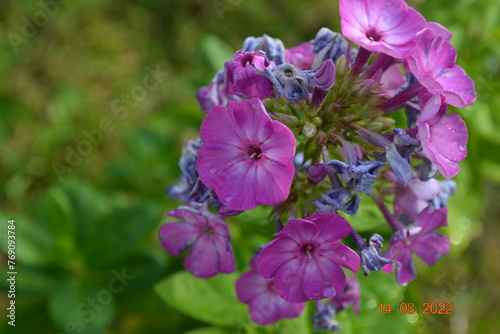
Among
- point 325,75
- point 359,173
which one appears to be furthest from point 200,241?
point 325,75

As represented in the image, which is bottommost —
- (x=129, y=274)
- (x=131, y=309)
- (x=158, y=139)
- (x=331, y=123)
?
(x=131, y=309)

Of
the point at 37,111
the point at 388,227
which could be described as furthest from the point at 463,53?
the point at 37,111

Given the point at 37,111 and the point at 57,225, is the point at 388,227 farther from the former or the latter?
the point at 37,111

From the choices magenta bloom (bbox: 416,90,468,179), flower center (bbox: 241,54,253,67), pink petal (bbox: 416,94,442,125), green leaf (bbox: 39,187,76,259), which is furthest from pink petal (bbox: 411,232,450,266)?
green leaf (bbox: 39,187,76,259)

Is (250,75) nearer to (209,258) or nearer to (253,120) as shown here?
(253,120)

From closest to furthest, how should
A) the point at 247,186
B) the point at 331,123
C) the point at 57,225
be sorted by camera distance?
1. the point at 247,186
2. the point at 331,123
3. the point at 57,225

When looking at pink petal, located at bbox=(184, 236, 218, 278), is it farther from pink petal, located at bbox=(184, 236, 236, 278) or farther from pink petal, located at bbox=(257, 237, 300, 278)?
pink petal, located at bbox=(257, 237, 300, 278)
